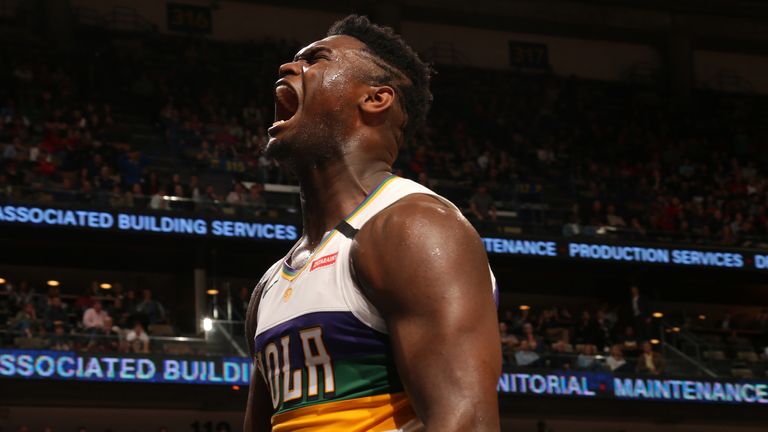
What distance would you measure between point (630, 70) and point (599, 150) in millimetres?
5670

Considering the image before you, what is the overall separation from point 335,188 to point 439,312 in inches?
19.2

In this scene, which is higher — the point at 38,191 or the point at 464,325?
the point at 38,191

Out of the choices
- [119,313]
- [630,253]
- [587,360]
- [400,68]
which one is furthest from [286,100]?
[630,253]

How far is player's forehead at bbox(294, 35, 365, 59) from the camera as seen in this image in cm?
251

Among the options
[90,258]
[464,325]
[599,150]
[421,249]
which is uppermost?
[599,150]

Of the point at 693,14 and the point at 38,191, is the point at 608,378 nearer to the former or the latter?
the point at 38,191

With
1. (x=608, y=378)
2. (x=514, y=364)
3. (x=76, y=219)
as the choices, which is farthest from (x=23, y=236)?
(x=608, y=378)

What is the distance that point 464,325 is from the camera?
81.7 inches

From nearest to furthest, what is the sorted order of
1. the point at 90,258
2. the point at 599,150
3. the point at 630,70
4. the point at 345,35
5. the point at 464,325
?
the point at 464,325, the point at 345,35, the point at 90,258, the point at 599,150, the point at 630,70

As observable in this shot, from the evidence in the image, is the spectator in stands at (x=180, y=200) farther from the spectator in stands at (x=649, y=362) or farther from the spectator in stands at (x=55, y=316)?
the spectator in stands at (x=649, y=362)

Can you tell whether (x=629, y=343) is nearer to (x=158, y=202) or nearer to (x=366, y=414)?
(x=158, y=202)

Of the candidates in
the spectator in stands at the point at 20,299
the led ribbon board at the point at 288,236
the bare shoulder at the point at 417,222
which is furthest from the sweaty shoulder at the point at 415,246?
the led ribbon board at the point at 288,236

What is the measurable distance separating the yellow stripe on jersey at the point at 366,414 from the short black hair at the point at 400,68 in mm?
644

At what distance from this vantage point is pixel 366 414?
2.18 m
